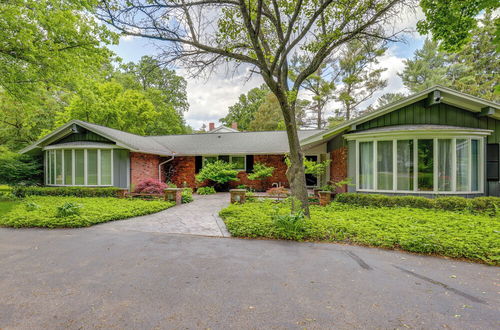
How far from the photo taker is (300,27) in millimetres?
6480

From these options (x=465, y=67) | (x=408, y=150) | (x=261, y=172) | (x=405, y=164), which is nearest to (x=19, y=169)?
(x=261, y=172)

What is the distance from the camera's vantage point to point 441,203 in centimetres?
753

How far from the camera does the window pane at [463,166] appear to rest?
26.5ft

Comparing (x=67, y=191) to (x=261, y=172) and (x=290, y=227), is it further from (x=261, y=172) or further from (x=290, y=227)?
(x=290, y=227)

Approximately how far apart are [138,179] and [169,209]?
435 cm

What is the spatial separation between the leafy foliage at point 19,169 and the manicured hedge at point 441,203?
16270mm

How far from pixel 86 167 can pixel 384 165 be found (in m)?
13.7

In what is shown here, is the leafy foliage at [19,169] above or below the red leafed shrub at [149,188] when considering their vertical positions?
above

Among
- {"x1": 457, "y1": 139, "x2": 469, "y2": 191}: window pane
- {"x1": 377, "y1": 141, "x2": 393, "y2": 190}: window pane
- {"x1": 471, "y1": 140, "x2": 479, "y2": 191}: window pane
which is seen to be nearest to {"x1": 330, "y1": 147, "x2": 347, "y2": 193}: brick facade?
{"x1": 377, "y1": 141, "x2": 393, "y2": 190}: window pane

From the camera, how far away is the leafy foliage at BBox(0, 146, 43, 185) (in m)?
11.5

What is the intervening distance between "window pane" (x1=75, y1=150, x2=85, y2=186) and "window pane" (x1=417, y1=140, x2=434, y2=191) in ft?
49.3

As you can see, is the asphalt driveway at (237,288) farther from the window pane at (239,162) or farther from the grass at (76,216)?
the window pane at (239,162)

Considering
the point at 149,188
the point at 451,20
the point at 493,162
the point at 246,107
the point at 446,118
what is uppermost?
the point at 246,107

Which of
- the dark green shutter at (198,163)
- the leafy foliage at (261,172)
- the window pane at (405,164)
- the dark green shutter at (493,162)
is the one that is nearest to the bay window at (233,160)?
the dark green shutter at (198,163)
